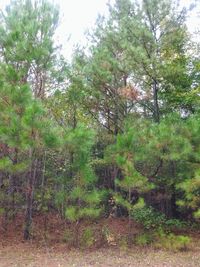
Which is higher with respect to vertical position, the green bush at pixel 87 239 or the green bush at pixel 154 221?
the green bush at pixel 154 221

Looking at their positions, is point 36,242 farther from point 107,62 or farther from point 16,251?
point 107,62

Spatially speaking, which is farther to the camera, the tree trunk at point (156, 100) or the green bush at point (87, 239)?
the tree trunk at point (156, 100)

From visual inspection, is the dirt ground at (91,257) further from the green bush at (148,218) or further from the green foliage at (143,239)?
the green bush at (148,218)

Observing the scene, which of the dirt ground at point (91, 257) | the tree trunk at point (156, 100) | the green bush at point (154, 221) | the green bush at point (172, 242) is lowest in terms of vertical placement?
the dirt ground at point (91, 257)

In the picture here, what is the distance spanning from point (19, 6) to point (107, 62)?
118 inches

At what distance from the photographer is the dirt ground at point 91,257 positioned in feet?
21.5

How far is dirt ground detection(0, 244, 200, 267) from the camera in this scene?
21.5ft

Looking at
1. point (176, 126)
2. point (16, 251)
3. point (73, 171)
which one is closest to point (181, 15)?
point (176, 126)

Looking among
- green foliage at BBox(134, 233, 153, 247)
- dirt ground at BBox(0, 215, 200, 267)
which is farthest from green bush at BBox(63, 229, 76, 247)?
green foliage at BBox(134, 233, 153, 247)

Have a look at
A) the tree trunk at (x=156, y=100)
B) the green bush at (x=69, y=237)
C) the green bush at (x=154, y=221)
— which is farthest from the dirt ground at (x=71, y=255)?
the tree trunk at (x=156, y=100)

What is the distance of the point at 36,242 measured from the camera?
7.99m

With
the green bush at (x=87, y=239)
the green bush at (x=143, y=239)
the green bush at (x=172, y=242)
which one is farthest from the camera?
the green bush at (x=143, y=239)

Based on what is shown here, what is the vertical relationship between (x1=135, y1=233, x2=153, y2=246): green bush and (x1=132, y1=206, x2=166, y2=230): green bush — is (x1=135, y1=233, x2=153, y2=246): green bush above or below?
below

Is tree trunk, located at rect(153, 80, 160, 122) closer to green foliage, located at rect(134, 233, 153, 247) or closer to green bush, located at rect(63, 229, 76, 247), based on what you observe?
green foliage, located at rect(134, 233, 153, 247)
